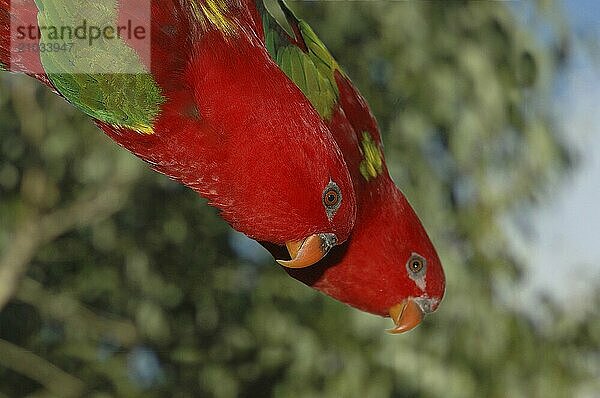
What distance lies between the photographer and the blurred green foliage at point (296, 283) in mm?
2307

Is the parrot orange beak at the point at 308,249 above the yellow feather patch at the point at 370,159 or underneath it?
underneath

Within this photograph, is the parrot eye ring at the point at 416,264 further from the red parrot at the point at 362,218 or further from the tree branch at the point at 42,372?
the tree branch at the point at 42,372

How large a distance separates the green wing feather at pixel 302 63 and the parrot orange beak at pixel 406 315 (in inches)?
9.7

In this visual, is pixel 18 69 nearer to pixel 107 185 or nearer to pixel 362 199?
pixel 362 199

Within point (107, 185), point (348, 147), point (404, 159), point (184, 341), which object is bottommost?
point (184, 341)

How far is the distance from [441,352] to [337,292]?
155cm

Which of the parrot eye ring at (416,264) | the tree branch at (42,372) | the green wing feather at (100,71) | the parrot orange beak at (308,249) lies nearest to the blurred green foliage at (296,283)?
the tree branch at (42,372)

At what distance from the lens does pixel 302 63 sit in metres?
0.77

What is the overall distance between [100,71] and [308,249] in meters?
0.21

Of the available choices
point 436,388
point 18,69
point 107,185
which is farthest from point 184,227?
point 18,69

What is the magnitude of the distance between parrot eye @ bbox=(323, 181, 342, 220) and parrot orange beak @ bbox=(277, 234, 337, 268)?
26mm

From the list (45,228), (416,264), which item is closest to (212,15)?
(416,264)

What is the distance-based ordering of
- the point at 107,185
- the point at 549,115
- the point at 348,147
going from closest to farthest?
1. the point at 348,147
2. the point at 549,115
3. the point at 107,185

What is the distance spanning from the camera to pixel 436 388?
2.24 m
